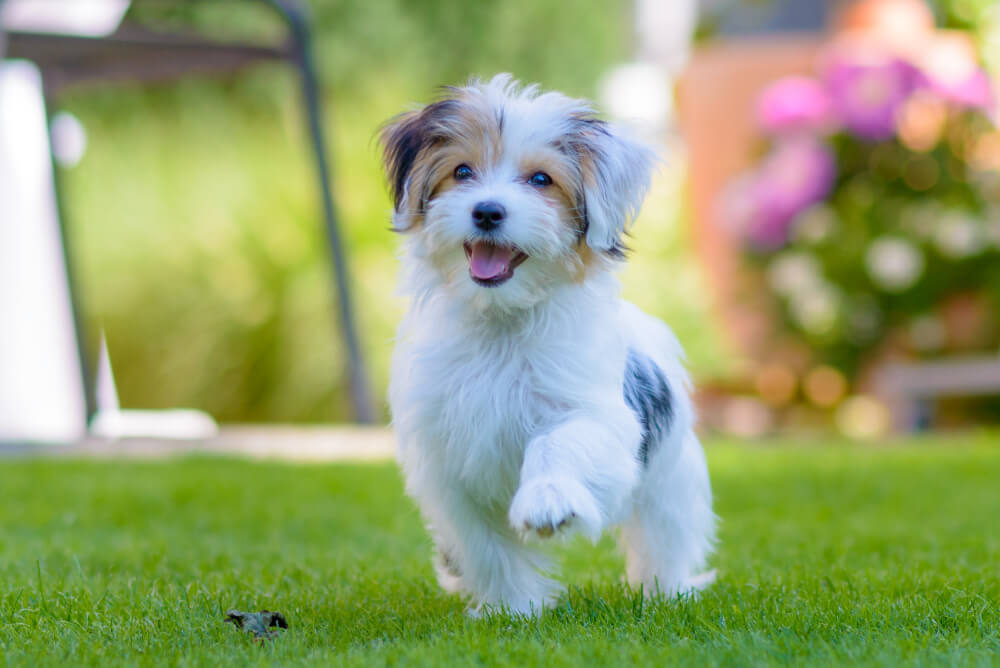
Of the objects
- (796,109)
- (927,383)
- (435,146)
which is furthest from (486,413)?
(796,109)

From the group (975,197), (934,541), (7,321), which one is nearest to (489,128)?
(934,541)

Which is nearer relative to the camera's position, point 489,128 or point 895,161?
point 489,128

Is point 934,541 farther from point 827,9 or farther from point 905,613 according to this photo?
point 827,9

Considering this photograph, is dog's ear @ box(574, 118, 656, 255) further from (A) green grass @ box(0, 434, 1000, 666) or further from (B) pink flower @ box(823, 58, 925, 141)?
(B) pink flower @ box(823, 58, 925, 141)

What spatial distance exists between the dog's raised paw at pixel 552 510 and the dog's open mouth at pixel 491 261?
0.65 metres

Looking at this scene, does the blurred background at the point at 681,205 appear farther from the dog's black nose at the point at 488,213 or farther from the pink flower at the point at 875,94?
the dog's black nose at the point at 488,213

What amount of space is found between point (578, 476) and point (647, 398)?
645 mm

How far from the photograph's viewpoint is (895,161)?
10578 millimetres

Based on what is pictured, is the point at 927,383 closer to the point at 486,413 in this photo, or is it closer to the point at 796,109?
the point at 796,109

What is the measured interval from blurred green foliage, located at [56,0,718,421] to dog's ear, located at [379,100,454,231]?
7.47 m

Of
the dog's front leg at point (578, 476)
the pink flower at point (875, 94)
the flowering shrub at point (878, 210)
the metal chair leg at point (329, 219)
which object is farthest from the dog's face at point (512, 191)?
the pink flower at point (875, 94)

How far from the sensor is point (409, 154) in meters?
3.56

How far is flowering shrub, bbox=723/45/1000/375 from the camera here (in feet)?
32.9

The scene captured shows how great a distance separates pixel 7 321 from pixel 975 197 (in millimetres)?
7284
